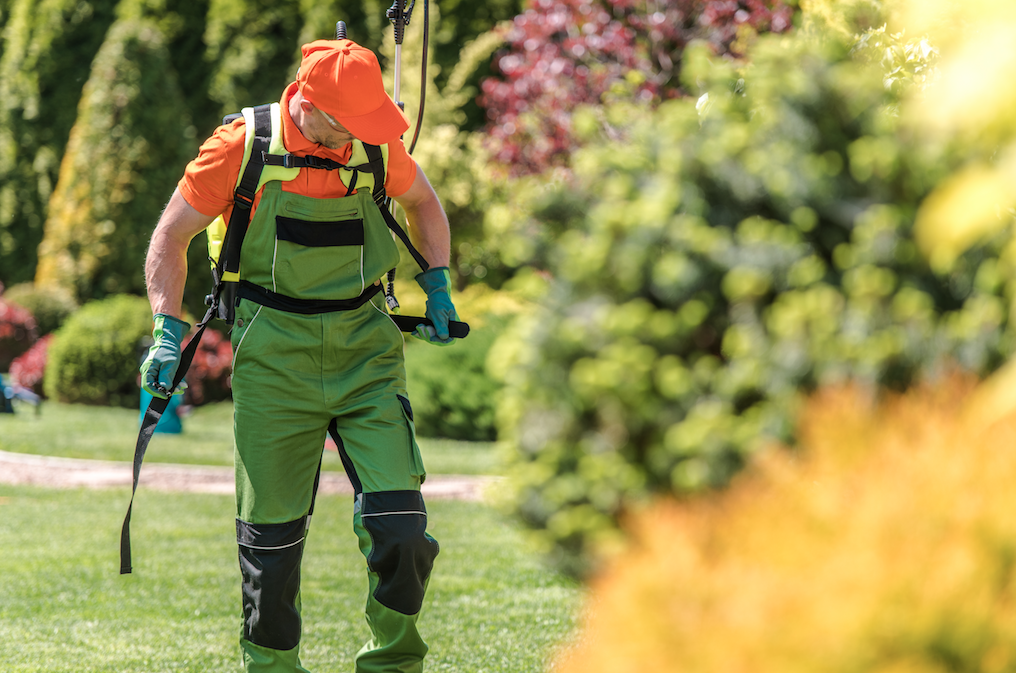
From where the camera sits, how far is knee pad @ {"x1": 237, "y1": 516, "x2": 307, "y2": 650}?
3.37 metres

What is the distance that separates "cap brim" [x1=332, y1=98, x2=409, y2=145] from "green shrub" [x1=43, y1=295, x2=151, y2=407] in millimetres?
11333

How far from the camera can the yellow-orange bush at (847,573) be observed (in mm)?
1333

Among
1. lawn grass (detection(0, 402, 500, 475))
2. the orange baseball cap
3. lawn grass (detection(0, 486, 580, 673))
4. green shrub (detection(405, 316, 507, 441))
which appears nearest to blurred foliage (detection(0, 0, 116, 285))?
lawn grass (detection(0, 402, 500, 475))

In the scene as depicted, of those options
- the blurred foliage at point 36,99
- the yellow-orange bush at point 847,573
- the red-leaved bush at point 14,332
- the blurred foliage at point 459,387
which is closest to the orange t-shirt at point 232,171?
the yellow-orange bush at point 847,573

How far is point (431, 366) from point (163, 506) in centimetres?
411

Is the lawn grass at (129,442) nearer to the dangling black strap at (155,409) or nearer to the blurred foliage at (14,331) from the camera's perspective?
the blurred foliage at (14,331)

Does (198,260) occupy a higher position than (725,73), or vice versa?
(725,73)

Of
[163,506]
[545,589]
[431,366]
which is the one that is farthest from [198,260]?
[545,589]

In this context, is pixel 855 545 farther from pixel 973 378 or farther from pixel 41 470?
pixel 41 470

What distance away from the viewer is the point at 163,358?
11.0 ft

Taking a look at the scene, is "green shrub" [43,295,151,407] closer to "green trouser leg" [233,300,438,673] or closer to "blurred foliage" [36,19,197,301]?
"blurred foliage" [36,19,197,301]

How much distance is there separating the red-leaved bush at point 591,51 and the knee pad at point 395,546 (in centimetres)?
876

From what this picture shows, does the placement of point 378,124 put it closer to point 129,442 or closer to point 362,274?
point 362,274

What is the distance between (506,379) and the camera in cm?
A: 222
